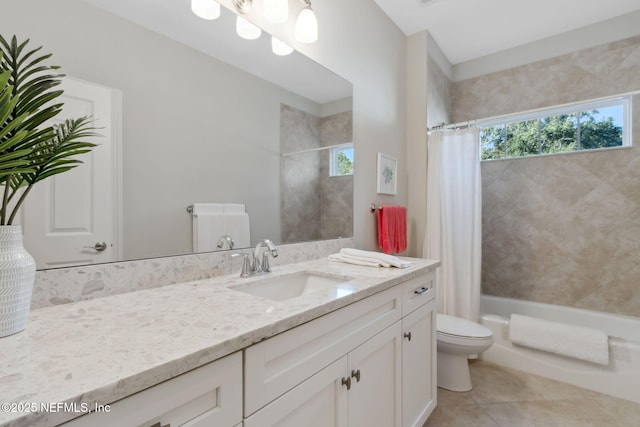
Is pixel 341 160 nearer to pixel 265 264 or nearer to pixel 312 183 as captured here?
pixel 312 183

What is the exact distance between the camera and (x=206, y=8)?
109 cm

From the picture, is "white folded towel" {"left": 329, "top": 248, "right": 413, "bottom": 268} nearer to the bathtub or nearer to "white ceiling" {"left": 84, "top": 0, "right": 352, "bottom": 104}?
"white ceiling" {"left": 84, "top": 0, "right": 352, "bottom": 104}

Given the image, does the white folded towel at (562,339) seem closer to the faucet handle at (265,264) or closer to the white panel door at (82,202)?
the faucet handle at (265,264)

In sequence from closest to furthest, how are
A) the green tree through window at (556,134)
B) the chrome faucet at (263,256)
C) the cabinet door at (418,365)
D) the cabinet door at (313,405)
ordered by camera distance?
the cabinet door at (313,405), the chrome faucet at (263,256), the cabinet door at (418,365), the green tree through window at (556,134)

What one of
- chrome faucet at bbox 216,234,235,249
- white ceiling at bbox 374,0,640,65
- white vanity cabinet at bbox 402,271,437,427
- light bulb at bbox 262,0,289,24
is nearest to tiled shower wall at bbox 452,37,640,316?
white ceiling at bbox 374,0,640,65

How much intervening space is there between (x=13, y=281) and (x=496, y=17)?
304cm

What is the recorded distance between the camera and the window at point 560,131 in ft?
7.64

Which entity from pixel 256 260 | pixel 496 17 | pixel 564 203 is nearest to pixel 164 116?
pixel 256 260

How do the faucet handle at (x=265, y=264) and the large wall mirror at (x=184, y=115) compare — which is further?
the faucet handle at (x=265, y=264)

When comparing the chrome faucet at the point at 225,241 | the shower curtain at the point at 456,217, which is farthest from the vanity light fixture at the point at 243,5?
the shower curtain at the point at 456,217

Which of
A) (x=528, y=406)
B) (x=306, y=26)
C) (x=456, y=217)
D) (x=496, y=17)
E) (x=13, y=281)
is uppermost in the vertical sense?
(x=496, y=17)

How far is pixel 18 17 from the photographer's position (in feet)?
2.35

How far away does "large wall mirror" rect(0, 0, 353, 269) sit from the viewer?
32.1 inches

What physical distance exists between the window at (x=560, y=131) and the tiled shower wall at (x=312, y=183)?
5.12 feet
